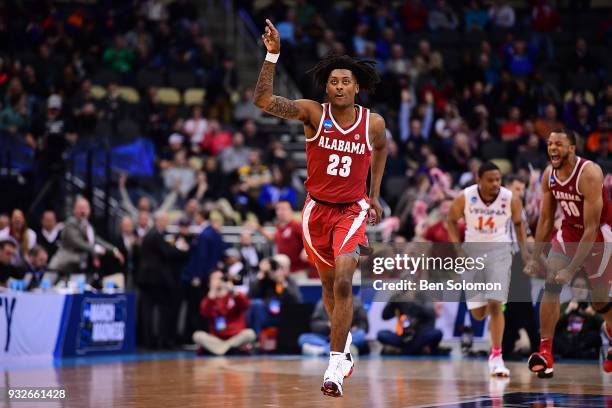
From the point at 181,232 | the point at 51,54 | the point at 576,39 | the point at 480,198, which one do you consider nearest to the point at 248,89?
the point at 51,54

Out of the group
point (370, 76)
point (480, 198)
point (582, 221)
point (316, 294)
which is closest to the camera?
point (370, 76)

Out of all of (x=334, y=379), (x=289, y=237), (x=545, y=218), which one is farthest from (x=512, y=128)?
(x=334, y=379)

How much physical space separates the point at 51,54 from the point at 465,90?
346 inches

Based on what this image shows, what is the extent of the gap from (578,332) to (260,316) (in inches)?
205

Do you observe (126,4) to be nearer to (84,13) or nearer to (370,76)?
(84,13)

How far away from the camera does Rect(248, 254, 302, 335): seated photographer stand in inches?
707

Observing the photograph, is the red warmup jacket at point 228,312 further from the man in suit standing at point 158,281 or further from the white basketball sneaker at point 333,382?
the white basketball sneaker at point 333,382

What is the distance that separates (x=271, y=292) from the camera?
721 inches

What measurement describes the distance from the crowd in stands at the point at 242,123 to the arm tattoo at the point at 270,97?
723 centimetres

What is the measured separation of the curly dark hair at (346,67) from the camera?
995 cm

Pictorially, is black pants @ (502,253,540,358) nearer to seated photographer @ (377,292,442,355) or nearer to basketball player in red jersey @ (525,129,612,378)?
seated photographer @ (377,292,442,355)

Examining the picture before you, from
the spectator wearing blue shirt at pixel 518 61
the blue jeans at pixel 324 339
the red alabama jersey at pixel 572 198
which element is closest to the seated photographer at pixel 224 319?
the blue jeans at pixel 324 339

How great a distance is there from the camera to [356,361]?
15.9 meters

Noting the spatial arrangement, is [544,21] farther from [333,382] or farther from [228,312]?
[333,382]
